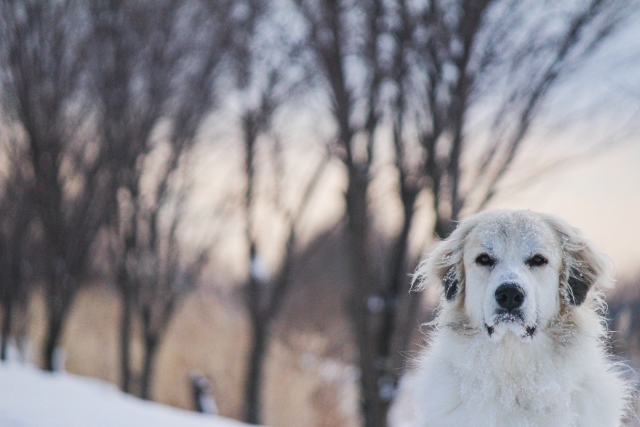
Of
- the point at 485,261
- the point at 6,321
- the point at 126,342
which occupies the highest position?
the point at 485,261

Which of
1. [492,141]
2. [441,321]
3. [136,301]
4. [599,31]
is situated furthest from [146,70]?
[441,321]

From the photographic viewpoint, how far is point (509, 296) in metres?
3.28

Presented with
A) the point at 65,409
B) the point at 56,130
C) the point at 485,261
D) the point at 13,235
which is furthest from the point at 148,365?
the point at 485,261

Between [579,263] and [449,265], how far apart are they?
0.74 metres

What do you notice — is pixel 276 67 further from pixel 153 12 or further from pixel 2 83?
pixel 2 83

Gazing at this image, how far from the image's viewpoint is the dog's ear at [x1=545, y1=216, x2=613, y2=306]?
144 inches

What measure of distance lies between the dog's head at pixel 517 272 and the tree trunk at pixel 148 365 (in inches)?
417

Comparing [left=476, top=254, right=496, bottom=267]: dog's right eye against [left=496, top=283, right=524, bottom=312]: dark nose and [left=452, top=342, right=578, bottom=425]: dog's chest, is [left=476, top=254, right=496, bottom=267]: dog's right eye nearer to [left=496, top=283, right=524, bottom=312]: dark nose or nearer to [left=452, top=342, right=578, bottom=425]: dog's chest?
[left=496, top=283, right=524, bottom=312]: dark nose

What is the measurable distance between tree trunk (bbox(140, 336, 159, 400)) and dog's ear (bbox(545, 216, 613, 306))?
11.1m

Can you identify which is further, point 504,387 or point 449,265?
point 449,265

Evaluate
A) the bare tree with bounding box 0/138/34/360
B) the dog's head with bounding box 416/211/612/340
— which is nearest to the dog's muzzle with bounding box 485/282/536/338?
the dog's head with bounding box 416/211/612/340

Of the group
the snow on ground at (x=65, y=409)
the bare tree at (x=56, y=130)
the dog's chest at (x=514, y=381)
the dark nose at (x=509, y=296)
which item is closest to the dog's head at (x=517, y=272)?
the dark nose at (x=509, y=296)

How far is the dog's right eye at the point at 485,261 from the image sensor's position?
3594 mm

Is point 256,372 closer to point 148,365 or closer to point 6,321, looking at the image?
point 148,365
